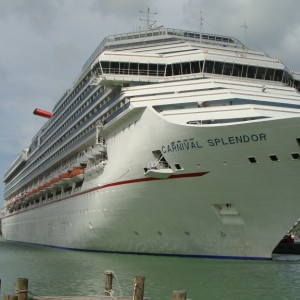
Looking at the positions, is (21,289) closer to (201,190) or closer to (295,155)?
(201,190)

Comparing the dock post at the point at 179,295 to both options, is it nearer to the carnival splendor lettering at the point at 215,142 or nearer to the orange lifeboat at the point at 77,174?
the carnival splendor lettering at the point at 215,142

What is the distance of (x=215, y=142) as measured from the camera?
78.6 feet

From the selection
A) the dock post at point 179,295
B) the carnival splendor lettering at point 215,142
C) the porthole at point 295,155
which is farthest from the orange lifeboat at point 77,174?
the dock post at point 179,295

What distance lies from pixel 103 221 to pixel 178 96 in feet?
29.3

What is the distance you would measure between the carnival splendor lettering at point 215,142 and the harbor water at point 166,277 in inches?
217

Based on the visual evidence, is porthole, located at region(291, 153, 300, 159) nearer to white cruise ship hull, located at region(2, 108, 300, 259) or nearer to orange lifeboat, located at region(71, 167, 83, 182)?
white cruise ship hull, located at region(2, 108, 300, 259)

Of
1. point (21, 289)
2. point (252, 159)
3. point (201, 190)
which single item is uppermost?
point (252, 159)

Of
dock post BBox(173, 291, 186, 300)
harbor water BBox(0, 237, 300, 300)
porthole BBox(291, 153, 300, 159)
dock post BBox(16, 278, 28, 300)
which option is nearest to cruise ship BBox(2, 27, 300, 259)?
porthole BBox(291, 153, 300, 159)

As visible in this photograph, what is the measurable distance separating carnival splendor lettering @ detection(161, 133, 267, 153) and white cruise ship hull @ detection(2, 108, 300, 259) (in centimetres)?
4

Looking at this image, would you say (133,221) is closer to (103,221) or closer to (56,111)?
(103,221)

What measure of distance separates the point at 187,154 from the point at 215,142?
1.67 m

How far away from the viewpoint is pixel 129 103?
28406 mm

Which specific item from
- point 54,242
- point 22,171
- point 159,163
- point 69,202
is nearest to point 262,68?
point 159,163

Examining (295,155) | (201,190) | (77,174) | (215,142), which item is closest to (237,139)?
(215,142)
